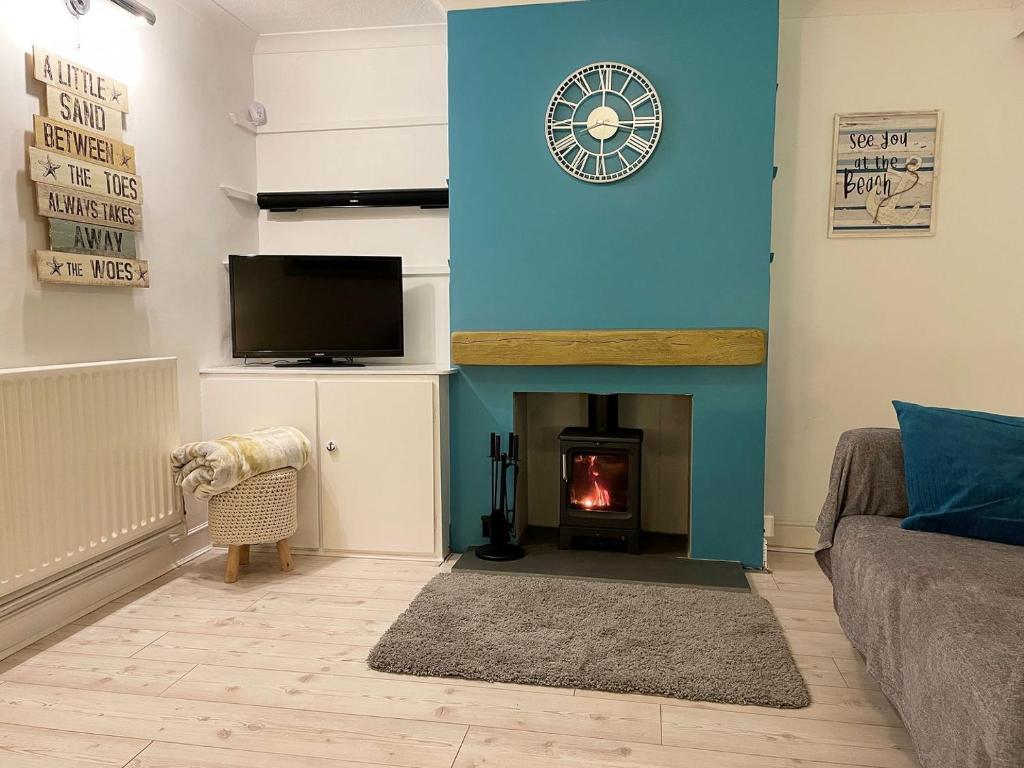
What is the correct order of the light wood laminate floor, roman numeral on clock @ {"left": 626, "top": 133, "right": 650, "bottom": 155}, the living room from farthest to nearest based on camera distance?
1. roman numeral on clock @ {"left": 626, "top": 133, "right": 650, "bottom": 155}
2. the living room
3. the light wood laminate floor

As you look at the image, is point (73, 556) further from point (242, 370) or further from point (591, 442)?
point (591, 442)

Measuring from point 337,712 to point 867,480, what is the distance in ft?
5.45

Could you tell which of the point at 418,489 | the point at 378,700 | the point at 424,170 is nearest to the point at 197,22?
the point at 424,170

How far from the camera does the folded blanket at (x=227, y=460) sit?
2.69 metres

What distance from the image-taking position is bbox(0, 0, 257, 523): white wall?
2268 mm

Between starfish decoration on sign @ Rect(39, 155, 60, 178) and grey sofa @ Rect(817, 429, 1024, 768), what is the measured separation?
2681 millimetres

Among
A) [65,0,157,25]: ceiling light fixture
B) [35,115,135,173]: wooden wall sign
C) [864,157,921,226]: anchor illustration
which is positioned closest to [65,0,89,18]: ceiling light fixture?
[65,0,157,25]: ceiling light fixture

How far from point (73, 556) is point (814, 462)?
118 inches

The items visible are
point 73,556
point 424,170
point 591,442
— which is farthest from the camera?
point 424,170

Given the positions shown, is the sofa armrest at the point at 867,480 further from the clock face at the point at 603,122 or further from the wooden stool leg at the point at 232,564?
the wooden stool leg at the point at 232,564

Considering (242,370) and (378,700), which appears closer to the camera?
(378,700)

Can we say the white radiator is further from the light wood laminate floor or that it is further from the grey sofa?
the grey sofa

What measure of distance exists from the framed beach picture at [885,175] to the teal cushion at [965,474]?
138cm

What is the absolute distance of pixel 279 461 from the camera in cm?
287
